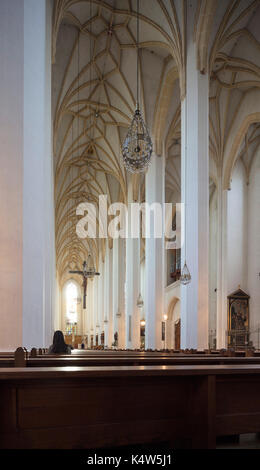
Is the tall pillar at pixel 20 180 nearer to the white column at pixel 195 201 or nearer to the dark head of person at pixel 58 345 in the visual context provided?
the dark head of person at pixel 58 345

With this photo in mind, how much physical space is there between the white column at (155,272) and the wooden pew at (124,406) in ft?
45.0

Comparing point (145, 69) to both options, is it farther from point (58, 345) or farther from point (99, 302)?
point (99, 302)

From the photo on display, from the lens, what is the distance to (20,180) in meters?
5.95

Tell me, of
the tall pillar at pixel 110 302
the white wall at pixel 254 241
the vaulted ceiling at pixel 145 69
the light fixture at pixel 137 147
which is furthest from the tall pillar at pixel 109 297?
the light fixture at pixel 137 147

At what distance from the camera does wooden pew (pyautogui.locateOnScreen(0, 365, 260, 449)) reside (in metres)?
2.07

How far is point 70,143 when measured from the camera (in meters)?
21.4

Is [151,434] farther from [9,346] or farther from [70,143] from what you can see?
[70,143]

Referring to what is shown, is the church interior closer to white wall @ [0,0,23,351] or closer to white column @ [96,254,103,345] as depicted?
white wall @ [0,0,23,351]

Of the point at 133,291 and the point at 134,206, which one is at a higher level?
the point at 134,206

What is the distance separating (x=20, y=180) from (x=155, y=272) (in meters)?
10.8

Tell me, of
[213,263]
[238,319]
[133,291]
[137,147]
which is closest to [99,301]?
[213,263]

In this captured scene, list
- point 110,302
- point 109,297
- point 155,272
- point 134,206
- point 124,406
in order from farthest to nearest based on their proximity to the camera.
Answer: point 109,297 < point 110,302 < point 134,206 < point 155,272 < point 124,406

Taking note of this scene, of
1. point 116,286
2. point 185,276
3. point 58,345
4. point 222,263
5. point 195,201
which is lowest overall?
point 116,286
